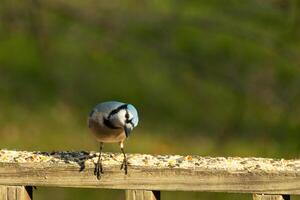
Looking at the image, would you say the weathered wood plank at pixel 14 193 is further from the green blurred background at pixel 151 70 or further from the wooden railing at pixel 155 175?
the green blurred background at pixel 151 70

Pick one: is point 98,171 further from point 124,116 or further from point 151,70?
point 151,70

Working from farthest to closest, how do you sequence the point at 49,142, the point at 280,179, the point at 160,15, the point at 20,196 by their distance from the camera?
the point at 160,15
the point at 49,142
the point at 20,196
the point at 280,179

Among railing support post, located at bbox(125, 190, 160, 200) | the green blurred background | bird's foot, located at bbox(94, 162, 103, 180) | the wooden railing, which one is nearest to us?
the wooden railing

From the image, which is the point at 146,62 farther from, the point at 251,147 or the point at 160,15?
the point at 251,147

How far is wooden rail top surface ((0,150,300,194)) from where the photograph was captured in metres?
3.99

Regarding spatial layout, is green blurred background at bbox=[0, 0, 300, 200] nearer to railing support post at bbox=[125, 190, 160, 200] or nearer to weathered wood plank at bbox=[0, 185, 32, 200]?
weathered wood plank at bbox=[0, 185, 32, 200]

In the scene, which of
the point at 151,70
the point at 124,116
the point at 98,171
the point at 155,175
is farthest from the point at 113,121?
the point at 151,70

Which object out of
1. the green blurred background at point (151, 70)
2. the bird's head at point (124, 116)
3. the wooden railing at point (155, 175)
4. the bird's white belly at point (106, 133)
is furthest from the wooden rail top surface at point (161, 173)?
the green blurred background at point (151, 70)

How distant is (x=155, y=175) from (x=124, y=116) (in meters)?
0.89

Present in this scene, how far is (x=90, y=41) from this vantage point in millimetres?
16078

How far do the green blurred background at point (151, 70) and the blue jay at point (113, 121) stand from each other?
7.93 metres

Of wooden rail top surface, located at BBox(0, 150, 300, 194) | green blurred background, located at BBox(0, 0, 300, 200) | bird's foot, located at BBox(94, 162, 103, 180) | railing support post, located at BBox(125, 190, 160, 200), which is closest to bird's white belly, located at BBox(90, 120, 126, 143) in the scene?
wooden rail top surface, located at BBox(0, 150, 300, 194)

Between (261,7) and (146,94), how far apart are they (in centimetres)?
199

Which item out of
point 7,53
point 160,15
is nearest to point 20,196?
point 7,53
